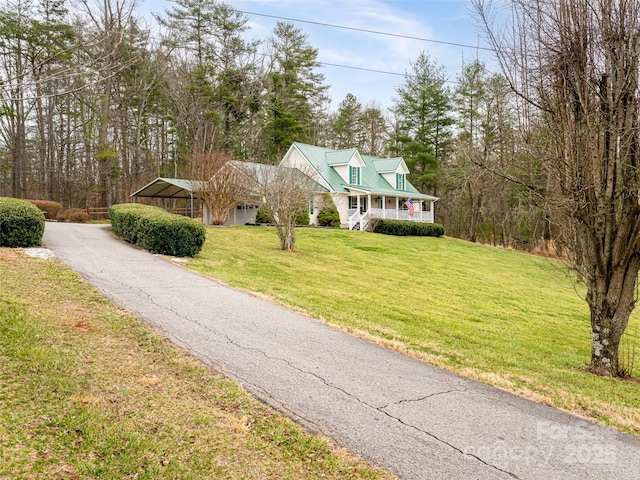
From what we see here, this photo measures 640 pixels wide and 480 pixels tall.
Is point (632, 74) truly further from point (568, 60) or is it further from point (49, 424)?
point (49, 424)

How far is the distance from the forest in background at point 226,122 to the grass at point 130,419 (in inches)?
1032

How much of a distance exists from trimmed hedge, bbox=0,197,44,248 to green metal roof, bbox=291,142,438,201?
1909 centimetres

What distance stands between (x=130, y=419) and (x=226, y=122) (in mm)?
35562

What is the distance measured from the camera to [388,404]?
4.10 meters

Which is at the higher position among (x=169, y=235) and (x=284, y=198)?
(x=284, y=198)

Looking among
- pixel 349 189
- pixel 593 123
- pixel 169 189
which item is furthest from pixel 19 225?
pixel 349 189

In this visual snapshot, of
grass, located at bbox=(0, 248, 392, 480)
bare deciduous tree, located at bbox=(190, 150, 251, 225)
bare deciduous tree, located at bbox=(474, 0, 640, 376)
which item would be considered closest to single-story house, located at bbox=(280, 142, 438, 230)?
bare deciduous tree, located at bbox=(190, 150, 251, 225)

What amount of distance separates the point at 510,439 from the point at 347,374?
180 cm

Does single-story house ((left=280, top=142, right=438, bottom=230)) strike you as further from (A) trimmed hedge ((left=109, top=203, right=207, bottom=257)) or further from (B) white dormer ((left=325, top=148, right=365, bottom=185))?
(A) trimmed hedge ((left=109, top=203, right=207, bottom=257))

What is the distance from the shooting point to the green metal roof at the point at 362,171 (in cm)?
3036

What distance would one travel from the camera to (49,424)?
319 centimetres

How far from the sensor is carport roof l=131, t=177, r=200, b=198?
2492 cm

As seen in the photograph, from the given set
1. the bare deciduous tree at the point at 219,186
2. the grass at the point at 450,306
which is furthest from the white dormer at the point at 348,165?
the grass at the point at 450,306

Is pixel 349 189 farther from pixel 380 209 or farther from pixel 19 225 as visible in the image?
pixel 19 225
